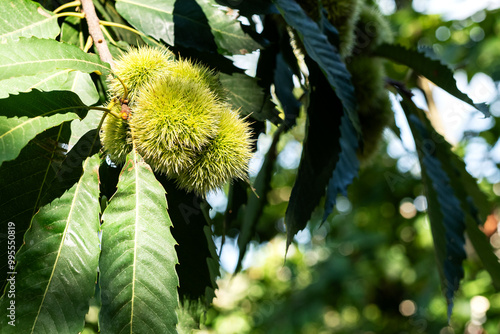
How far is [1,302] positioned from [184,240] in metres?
0.31

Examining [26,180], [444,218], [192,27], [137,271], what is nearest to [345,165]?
[444,218]

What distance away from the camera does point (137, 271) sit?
644 mm

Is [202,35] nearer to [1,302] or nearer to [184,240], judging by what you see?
[184,240]

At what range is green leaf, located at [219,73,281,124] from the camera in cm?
91

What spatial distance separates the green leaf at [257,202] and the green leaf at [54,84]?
2.13 feet

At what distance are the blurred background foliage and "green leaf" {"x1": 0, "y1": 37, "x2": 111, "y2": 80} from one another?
139 centimetres

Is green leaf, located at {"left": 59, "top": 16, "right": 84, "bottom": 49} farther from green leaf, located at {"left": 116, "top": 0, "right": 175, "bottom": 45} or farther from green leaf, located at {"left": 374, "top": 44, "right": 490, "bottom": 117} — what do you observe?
green leaf, located at {"left": 374, "top": 44, "right": 490, "bottom": 117}

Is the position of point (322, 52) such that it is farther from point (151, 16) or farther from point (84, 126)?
point (84, 126)

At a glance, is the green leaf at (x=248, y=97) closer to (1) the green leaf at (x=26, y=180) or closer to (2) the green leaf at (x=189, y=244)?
(2) the green leaf at (x=189, y=244)

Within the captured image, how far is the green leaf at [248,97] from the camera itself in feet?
2.97

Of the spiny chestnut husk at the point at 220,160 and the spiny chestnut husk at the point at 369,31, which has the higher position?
the spiny chestnut husk at the point at 369,31

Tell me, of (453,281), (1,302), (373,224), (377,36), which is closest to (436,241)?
(453,281)

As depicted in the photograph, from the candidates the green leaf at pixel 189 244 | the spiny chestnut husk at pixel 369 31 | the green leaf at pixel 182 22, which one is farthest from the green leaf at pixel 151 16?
the spiny chestnut husk at pixel 369 31

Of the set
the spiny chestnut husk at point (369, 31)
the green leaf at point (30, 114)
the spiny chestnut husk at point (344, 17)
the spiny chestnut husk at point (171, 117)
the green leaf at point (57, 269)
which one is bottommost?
the green leaf at point (57, 269)
